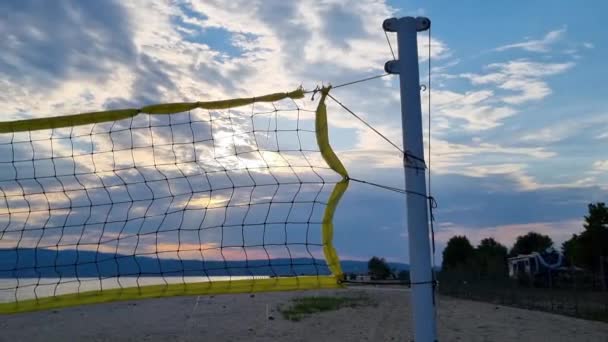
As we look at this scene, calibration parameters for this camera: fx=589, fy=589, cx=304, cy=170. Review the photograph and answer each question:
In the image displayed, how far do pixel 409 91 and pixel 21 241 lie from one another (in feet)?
13.9

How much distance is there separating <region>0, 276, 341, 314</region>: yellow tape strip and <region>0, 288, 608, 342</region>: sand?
717 centimetres

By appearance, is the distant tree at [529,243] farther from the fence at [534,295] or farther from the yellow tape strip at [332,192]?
the yellow tape strip at [332,192]

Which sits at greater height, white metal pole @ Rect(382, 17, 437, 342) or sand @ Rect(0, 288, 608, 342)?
white metal pole @ Rect(382, 17, 437, 342)

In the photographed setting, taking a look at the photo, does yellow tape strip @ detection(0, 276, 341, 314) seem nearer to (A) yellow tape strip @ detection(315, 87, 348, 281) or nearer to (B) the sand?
(A) yellow tape strip @ detection(315, 87, 348, 281)

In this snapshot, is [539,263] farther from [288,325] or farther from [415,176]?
[415,176]

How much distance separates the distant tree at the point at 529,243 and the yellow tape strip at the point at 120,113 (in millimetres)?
56500

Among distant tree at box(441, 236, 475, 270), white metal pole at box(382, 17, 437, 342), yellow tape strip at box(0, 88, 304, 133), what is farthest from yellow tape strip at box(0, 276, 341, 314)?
distant tree at box(441, 236, 475, 270)

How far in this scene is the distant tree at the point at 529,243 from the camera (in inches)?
2234

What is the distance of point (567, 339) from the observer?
1030cm

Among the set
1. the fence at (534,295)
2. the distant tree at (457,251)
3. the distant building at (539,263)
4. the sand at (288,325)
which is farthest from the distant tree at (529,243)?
the sand at (288,325)

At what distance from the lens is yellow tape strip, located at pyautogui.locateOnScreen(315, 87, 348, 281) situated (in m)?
4.18

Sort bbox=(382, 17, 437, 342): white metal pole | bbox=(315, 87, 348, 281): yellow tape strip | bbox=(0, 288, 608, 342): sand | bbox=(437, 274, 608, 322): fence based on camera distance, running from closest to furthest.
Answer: bbox=(382, 17, 437, 342): white metal pole
bbox=(315, 87, 348, 281): yellow tape strip
bbox=(0, 288, 608, 342): sand
bbox=(437, 274, 608, 322): fence

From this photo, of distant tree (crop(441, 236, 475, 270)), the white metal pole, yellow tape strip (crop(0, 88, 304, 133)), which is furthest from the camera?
distant tree (crop(441, 236, 475, 270))

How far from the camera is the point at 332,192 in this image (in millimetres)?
4250
